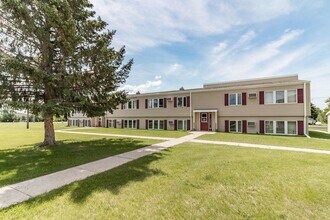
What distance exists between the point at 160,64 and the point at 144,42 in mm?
5482

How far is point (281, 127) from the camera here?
54.6ft

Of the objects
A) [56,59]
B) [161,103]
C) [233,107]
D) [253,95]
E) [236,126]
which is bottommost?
[236,126]

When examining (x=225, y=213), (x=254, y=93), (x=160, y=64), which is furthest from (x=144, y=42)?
(x=225, y=213)

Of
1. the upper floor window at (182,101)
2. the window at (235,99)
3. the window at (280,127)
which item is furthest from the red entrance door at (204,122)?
the window at (280,127)

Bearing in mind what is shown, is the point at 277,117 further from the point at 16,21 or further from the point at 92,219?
the point at 16,21

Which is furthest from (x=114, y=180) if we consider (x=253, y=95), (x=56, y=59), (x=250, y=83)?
(x=250, y=83)

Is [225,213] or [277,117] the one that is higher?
[277,117]

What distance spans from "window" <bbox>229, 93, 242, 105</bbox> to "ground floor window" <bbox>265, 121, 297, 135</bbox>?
3.25 m

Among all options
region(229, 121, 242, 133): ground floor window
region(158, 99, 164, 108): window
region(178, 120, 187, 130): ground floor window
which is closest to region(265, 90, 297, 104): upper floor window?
region(229, 121, 242, 133): ground floor window

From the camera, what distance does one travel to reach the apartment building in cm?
1606

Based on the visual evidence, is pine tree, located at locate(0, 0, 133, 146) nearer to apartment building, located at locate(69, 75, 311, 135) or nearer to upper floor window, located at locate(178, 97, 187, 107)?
apartment building, located at locate(69, 75, 311, 135)

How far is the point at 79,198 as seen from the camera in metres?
4.23

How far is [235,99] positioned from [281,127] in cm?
485

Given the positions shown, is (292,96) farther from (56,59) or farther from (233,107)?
(56,59)
